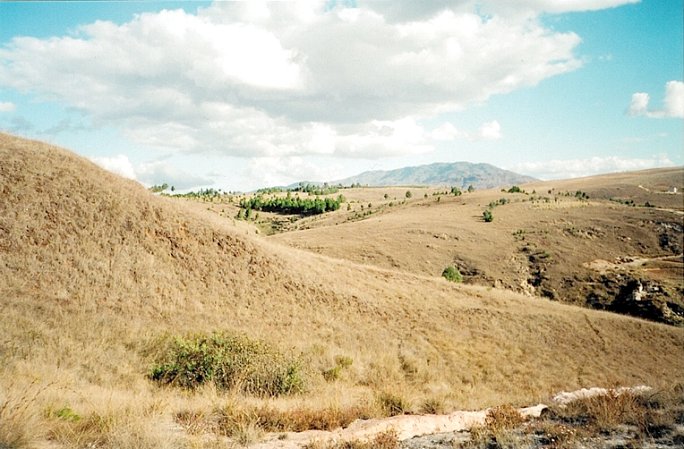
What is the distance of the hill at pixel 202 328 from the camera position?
782 centimetres

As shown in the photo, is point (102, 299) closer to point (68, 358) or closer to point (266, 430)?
point (68, 358)

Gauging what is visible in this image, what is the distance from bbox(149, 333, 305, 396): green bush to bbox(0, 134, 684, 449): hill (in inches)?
22.6

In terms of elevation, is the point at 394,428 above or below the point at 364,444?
below

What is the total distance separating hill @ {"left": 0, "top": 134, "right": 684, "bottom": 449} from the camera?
782cm

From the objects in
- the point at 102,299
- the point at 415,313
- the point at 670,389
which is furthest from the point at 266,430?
the point at 415,313

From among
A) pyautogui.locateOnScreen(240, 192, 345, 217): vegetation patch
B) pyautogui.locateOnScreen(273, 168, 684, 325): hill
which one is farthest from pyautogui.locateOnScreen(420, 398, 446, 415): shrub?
pyautogui.locateOnScreen(240, 192, 345, 217): vegetation patch

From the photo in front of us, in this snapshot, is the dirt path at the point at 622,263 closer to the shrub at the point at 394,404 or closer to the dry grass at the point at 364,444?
the shrub at the point at 394,404

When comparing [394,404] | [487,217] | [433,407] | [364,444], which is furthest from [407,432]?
[487,217]

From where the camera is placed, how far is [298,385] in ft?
39.2

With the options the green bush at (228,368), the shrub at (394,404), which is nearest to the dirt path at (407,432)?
the shrub at (394,404)

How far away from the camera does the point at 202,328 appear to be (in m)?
15.8

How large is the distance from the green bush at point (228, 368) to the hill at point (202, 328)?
0.57 meters

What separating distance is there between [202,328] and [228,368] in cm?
452

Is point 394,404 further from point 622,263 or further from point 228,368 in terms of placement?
point 622,263
